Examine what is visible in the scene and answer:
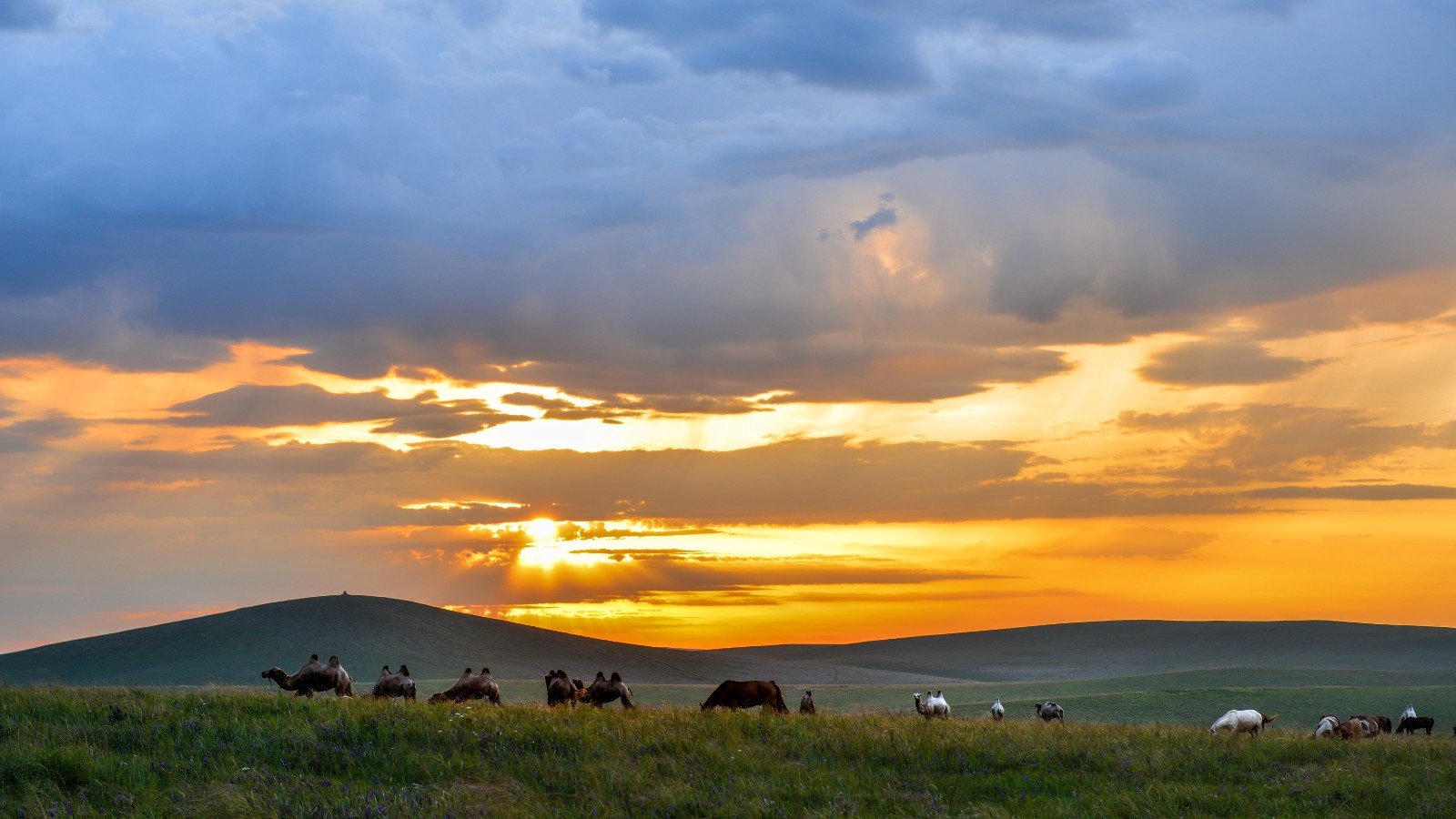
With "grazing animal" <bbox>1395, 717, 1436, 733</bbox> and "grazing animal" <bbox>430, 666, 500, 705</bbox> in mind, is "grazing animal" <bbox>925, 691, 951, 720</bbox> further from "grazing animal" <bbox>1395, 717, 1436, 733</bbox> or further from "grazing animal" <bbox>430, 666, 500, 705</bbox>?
"grazing animal" <bbox>1395, 717, 1436, 733</bbox>

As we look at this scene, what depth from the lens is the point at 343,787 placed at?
1529 centimetres

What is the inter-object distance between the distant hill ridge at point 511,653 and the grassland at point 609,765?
64.1 meters

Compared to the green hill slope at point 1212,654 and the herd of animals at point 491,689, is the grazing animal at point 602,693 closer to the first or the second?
the herd of animals at point 491,689

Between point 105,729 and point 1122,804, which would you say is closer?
point 1122,804

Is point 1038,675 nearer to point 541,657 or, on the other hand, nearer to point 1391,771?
point 541,657

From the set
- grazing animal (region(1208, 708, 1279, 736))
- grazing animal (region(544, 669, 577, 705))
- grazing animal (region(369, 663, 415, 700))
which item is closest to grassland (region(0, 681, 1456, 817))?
grazing animal (region(544, 669, 577, 705))

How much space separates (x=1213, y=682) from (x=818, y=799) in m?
87.2

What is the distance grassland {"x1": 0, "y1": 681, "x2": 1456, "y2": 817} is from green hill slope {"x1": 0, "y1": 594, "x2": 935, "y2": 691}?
7178 centimetres

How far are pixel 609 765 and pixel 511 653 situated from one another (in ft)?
355

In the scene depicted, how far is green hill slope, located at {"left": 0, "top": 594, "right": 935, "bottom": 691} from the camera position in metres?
97.4

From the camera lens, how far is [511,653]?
121125 mm

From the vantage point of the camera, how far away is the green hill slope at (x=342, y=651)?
97.4 metres

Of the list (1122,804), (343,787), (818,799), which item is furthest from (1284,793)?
(343,787)

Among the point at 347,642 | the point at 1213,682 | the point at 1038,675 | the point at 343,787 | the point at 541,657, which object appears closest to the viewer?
the point at 343,787
